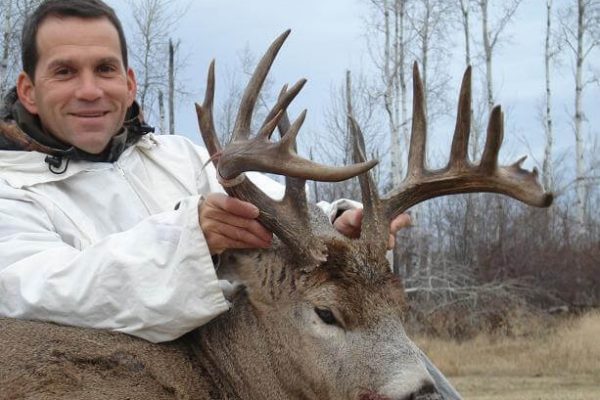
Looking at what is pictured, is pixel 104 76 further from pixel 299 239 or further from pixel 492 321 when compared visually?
pixel 492 321

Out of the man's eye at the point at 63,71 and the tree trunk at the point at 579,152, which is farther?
A: the tree trunk at the point at 579,152

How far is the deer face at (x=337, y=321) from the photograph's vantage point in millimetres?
3615

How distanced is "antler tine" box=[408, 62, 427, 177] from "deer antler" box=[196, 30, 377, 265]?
2.15 feet

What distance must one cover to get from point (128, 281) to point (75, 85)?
4.17 feet

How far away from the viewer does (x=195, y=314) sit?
359 cm

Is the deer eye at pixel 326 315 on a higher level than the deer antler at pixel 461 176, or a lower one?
lower

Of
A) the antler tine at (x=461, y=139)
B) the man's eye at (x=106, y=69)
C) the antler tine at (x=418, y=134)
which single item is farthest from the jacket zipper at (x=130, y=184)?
the antler tine at (x=461, y=139)

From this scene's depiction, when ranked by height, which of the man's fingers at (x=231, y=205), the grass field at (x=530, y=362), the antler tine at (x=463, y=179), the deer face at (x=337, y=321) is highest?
the antler tine at (x=463, y=179)

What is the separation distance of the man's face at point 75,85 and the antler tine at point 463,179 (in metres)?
1.47

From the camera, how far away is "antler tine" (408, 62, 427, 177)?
423 cm

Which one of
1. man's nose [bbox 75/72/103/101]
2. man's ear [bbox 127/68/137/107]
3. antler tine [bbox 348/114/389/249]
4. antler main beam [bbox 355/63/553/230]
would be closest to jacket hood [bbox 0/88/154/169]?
man's ear [bbox 127/68/137/107]

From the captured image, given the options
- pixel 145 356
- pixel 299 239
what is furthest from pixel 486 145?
pixel 145 356

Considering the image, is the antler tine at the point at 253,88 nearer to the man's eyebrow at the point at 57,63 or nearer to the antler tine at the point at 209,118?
the antler tine at the point at 209,118

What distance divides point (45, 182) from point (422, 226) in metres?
23.7
